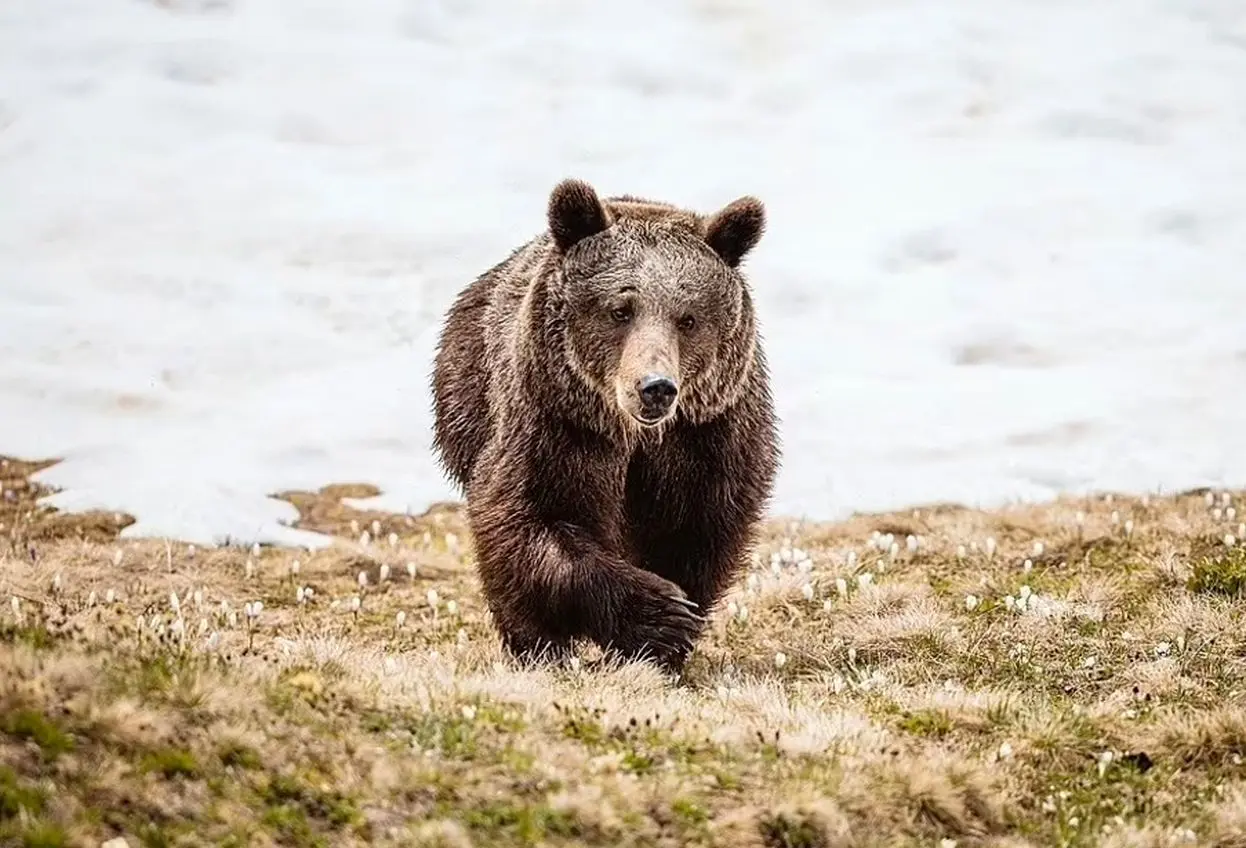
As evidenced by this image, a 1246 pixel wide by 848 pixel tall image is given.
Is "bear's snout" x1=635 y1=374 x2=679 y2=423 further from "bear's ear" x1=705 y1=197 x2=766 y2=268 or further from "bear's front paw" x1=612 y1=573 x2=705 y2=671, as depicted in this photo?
"bear's ear" x1=705 y1=197 x2=766 y2=268

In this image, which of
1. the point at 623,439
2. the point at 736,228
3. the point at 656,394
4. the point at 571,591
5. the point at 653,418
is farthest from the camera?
the point at 736,228

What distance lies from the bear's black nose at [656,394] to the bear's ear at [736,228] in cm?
146

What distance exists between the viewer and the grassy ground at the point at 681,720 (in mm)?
5051

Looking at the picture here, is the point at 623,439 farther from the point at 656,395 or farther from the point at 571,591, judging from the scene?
the point at 656,395

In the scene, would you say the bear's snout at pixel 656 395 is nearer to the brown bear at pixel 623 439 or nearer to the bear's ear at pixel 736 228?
the brown bear at pixel 623 439

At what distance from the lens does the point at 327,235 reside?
2669 cm

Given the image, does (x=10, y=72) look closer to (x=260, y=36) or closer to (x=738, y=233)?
(x=260, y=36)

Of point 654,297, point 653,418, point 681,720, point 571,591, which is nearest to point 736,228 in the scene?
point 654,297

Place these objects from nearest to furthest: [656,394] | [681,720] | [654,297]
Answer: [681,720]
[656,394]
[654,297]

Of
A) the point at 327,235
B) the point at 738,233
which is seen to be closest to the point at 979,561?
the point at 738,233

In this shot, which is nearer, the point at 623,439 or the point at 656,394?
the point at 656,394

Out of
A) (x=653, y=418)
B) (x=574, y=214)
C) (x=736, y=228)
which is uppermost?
(x=574, y=214)

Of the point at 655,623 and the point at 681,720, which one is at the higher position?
the point at 681,720

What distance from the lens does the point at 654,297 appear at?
7785mm
